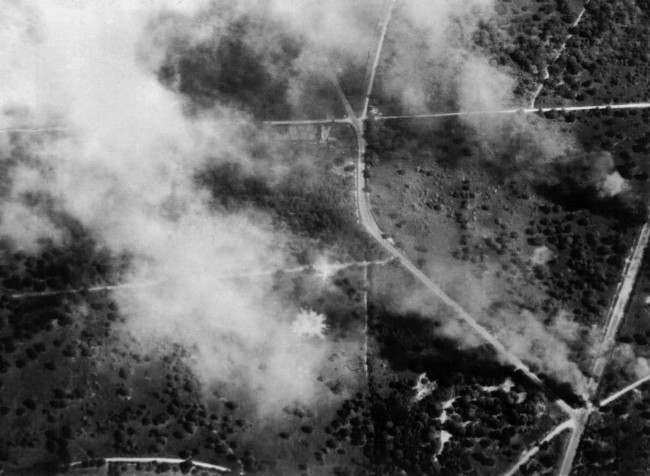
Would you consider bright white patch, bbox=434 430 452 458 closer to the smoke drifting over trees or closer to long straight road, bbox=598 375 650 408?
the smoke drifting over trees

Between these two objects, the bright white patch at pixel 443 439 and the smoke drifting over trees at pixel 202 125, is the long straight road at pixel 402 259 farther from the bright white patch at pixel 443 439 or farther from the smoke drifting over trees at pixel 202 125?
the bright white patch at pixel 443 439

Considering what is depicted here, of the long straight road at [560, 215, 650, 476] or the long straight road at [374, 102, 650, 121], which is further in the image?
the long straight road at [374, 102, 650, 121]

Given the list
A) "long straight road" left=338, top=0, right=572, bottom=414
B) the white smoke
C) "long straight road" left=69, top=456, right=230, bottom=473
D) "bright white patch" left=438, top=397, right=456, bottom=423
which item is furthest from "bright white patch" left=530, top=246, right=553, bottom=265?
"long straight road" left=69, top=456, right=230, bottom=473

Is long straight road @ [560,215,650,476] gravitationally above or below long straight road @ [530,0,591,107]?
below

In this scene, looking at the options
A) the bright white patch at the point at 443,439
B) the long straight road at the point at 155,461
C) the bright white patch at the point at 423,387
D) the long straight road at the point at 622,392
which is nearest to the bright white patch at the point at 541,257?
the long straight road at the point at 622,392

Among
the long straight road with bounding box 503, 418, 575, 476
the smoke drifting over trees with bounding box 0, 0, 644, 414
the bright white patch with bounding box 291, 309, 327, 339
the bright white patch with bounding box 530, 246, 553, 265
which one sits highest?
the smoke drifting over trees with bounding box 0, 0, 644, 414

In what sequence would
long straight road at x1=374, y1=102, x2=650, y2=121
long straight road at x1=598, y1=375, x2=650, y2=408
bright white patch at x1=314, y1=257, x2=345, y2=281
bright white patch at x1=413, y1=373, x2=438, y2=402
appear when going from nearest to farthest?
long straight road at x1=598, y1=375, x2=650, y2=408
bright white patch at x1=413, y1=373, x2=438, y2=402
bright white patch at x1=314, y1=257, x2=345, y2=281
long straight road at x1=374, y1=102, x2=650, y2=121

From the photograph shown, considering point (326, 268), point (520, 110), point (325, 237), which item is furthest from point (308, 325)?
point (520, 110)
